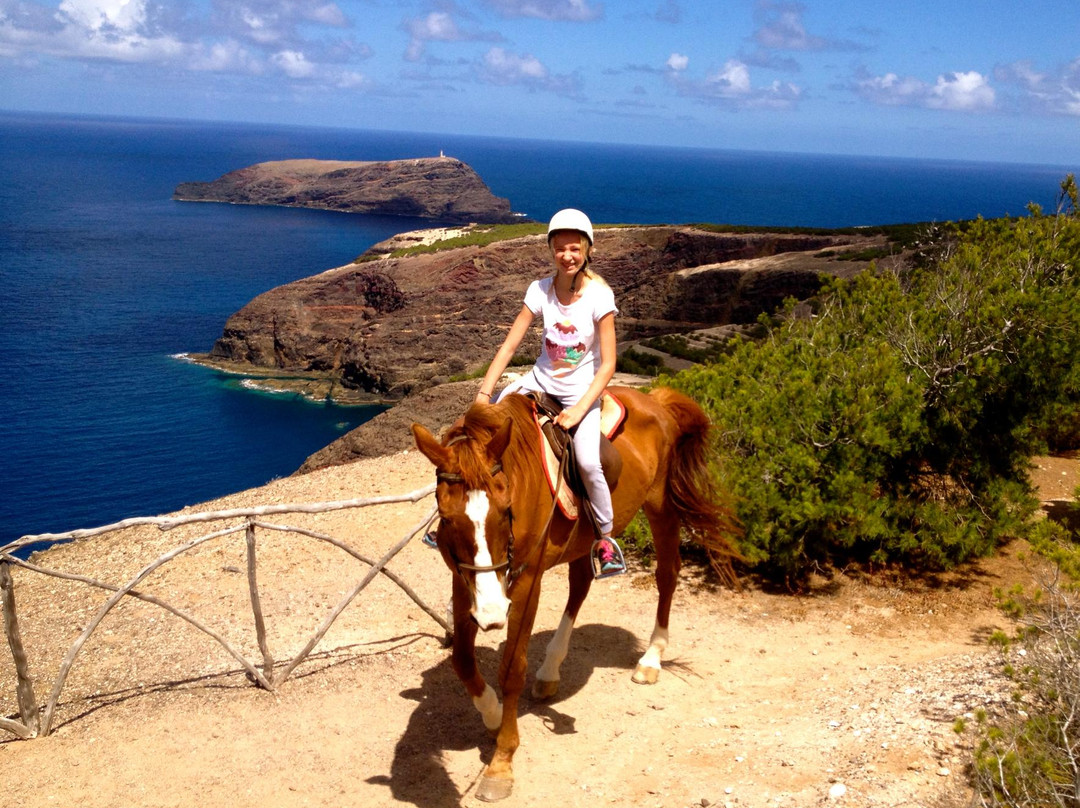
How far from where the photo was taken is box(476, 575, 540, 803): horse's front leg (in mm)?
5449

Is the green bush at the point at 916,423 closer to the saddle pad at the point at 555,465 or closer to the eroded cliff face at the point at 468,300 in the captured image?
the saddle pad at the point at 555,465

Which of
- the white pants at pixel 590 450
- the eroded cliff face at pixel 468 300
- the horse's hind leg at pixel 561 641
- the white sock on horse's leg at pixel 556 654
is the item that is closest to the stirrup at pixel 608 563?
the white pants at pixel 590 450

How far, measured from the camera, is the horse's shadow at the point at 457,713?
579cm

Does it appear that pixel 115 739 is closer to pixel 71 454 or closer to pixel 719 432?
pixel 719 432

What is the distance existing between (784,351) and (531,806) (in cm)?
714

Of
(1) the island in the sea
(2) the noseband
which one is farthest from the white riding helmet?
(1) the island in the sea

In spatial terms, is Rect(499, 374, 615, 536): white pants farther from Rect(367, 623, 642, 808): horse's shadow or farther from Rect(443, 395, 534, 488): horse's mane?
Rect(367, 623, 642, 808): horse's shadow


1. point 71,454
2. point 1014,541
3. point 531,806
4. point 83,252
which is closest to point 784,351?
point 1014,541

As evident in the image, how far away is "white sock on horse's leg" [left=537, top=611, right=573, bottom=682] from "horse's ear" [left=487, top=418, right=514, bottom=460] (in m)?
2.73

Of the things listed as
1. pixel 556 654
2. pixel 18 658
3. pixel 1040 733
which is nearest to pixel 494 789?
pixel 556 654

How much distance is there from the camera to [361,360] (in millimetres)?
48781

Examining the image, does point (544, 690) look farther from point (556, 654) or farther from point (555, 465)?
point (555, 465)

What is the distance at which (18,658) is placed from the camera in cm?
654

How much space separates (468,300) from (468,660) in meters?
44.8
